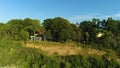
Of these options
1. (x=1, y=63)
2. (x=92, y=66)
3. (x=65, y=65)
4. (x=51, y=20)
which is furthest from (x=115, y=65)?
(x=51, y=20)

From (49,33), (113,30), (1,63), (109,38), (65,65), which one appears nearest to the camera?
(1,63)

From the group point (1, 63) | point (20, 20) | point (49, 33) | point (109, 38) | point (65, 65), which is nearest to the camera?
point (1, 63)

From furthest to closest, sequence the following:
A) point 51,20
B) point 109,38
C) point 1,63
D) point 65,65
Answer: point 51,20
point 109,38
point 65,65
point 1,63

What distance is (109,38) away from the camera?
1188 inches

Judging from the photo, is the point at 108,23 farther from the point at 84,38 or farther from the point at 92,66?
the point at 92,66

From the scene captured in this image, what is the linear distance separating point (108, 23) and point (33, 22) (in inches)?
515

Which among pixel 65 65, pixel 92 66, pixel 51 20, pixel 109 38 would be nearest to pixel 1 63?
pixel 65 65

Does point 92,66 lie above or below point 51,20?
below

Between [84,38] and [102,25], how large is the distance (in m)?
3.10

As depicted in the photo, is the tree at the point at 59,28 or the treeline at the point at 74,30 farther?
the tree at the point at 59,28

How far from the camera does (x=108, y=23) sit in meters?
36.3

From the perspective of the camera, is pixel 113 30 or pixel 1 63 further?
pixel 113 30

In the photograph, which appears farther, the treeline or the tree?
the tree

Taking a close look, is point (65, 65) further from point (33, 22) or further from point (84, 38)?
point (33, 22)
